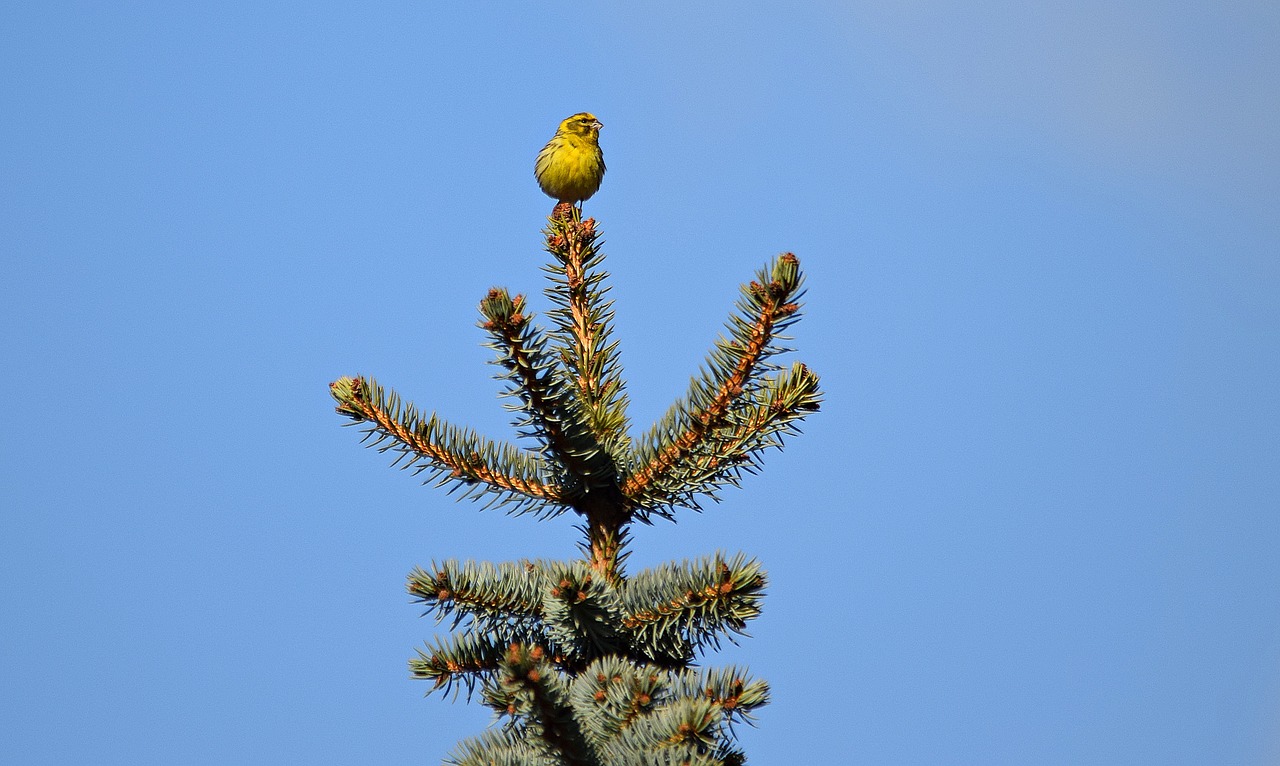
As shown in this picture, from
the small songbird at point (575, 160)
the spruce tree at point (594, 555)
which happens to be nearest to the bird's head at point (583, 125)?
the small songbird at point (575, 160)

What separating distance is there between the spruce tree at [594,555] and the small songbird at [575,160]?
5789 mm

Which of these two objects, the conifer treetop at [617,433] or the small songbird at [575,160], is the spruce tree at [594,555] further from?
the small songbird at [575,160]

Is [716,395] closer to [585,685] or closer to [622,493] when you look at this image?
[622,493]

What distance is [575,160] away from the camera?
32.8 ft

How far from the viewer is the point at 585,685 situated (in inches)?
126

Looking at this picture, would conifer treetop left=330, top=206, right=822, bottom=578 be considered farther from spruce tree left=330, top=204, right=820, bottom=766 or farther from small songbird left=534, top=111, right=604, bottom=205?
small songbird left=534, top=111, right=604, bottom=205

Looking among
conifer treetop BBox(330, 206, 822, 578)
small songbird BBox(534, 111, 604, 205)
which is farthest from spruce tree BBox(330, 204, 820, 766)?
small songbird BBox(534, 111, 604, 205)

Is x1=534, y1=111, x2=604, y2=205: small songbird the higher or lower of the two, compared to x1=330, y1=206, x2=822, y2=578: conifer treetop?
higher

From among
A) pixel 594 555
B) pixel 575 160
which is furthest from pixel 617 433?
pixel 575 160

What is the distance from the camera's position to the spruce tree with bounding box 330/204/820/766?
3059mm

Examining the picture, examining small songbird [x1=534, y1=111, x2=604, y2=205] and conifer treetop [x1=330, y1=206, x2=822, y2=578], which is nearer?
conifer treetop [x1=330, y1=206, x2=822, y2=578]

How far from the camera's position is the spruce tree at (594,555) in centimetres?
306

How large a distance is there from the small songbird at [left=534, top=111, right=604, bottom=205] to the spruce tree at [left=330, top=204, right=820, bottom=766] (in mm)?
5789

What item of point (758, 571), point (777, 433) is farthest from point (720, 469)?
point (758, 571)
